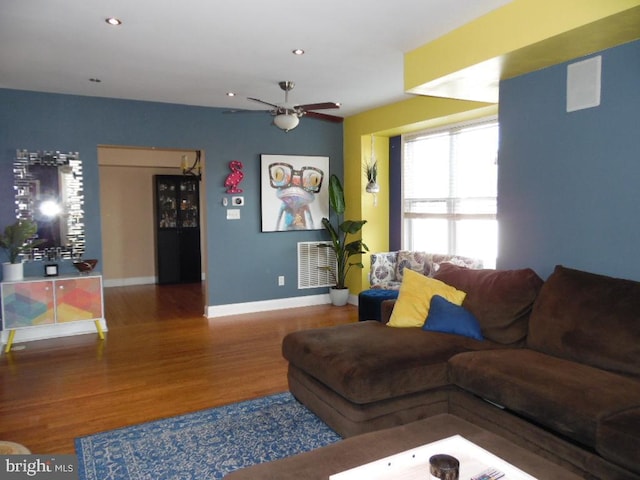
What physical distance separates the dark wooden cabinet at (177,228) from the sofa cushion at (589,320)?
21.8 ft

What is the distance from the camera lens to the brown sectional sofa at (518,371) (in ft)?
6.81

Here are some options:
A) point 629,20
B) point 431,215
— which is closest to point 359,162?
point 431,215

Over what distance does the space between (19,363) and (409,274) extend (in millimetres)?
3575

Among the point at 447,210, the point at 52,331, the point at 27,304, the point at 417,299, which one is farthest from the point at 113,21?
the point at 447,210

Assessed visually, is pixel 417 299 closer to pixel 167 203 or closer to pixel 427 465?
pixel 427 465

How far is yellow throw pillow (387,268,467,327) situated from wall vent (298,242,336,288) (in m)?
3.05

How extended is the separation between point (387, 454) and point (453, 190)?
3989 millimetres

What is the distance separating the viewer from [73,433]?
9.50 feet

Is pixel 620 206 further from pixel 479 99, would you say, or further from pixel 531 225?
pixel 479 99

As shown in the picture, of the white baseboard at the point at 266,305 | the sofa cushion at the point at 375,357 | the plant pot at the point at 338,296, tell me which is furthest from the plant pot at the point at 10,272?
the plant pot at the point at 338,296

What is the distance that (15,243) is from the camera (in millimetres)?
4598

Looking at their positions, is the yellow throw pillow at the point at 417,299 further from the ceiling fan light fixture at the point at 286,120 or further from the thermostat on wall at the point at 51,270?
the thermostat on wall at the point at 51,270

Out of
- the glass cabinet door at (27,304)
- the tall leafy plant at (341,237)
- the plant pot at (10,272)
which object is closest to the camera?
the glass cabinet door at (27,304)

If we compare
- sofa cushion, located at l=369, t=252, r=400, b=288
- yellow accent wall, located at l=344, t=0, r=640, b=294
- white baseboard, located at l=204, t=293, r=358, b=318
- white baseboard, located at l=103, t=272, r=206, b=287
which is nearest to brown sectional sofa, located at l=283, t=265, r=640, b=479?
yellow accent wall, located at l=344, t=0, r=640, b=294
